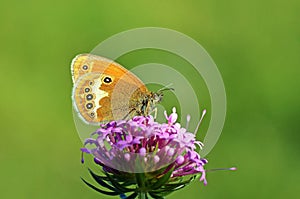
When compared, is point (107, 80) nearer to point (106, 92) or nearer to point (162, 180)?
point (106, 92)

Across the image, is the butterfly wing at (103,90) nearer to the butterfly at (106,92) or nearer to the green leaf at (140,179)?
the butterfly at (106,92)

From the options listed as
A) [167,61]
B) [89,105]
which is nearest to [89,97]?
[89,105]

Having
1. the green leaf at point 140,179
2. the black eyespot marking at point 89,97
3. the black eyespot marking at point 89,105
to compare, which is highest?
the black eyespot marking at point 89,97

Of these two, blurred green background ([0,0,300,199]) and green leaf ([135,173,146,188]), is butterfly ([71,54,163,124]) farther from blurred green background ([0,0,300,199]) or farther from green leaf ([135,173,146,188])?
blurred green background ([0,0,300,199])

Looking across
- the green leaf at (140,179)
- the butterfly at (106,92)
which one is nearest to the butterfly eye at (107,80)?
the butterfly at (106,92)

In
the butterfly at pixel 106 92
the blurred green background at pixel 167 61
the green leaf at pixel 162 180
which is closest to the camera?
the green leaf at pixel 162 180

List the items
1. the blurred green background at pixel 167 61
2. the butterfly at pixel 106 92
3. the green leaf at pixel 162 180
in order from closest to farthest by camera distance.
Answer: the green leaf at pixel 162 180 < the butterfly at pixel 106 92 < the blurred green background at pixel 167 61
